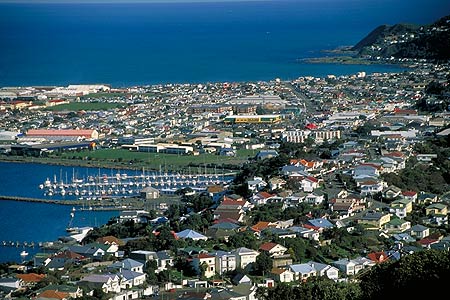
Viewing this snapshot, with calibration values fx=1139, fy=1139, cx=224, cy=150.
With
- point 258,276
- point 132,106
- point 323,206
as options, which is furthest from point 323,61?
point 258,276

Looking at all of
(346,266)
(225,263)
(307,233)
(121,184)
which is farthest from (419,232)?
(121,184)

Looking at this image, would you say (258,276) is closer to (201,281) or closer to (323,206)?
(201,281)

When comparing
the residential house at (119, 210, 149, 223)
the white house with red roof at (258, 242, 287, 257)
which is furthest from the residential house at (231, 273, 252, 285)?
the residential house at (119, 210, 149, 223)

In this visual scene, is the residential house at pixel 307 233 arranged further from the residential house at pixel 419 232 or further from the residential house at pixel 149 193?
the residential house at pixel 149 193

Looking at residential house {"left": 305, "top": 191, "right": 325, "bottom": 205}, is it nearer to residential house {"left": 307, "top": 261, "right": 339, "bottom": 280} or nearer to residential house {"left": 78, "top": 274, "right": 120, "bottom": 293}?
residential house {"left": 307, "top": 261, "right": 339, "bottom": 280}

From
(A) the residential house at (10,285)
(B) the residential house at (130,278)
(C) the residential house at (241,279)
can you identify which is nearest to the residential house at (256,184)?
(C) the residential house at (241,279)

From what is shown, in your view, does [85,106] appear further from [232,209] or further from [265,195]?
[232,209]
